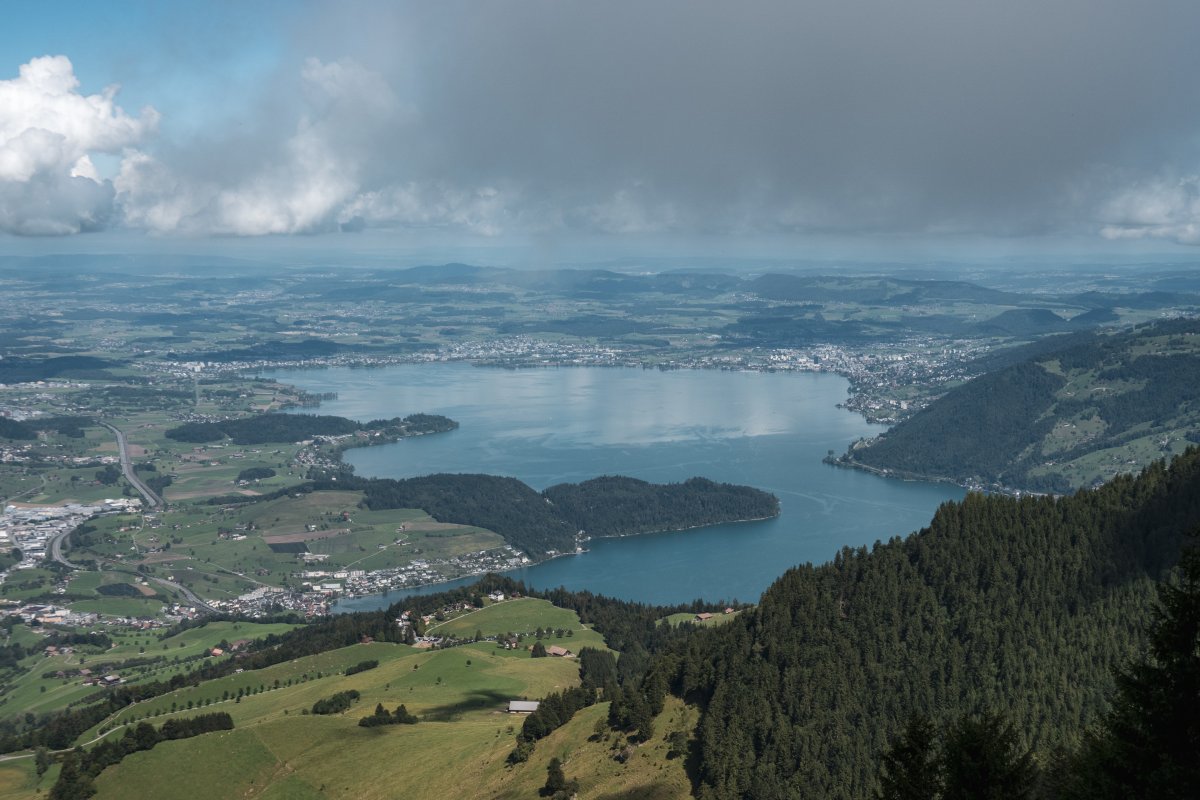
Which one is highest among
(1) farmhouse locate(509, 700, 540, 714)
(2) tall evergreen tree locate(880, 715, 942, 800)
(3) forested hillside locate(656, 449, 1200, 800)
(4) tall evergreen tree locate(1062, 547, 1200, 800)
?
(4) tall evergreen tree locate(1062, 547, 1200, 800)

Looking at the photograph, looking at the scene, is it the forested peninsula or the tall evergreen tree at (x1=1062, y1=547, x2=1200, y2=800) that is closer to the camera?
the tall evergreen tree at (x1=1062, y1=547, x2=1200, y2=800)

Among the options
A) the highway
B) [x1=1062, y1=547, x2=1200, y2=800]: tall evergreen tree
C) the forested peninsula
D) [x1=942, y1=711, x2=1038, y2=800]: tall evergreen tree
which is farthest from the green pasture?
[x1=1062, y1=547, x2=1200, y2=800]: tall evergreen tree

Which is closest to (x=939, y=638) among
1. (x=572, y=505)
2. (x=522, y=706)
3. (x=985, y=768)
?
(x=522, y=706)

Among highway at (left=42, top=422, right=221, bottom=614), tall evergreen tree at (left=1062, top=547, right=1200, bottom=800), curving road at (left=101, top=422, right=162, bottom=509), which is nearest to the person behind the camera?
tall evergreen tree at (left=1062, top=547, right=1200, bottom=800)

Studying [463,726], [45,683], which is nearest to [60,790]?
[463,726]

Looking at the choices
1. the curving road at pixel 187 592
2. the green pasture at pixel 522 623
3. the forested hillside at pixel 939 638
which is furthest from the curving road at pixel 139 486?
the forested hillside at pixel 939 638

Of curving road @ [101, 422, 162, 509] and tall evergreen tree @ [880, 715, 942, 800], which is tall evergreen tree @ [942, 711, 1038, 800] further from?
curving road @ [101, 422, 162, 509]

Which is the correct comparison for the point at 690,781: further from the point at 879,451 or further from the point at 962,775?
the point at 879,451

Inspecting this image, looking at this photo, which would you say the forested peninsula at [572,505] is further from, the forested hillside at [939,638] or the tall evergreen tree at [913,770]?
the tall evergreen tree at [913,770]
